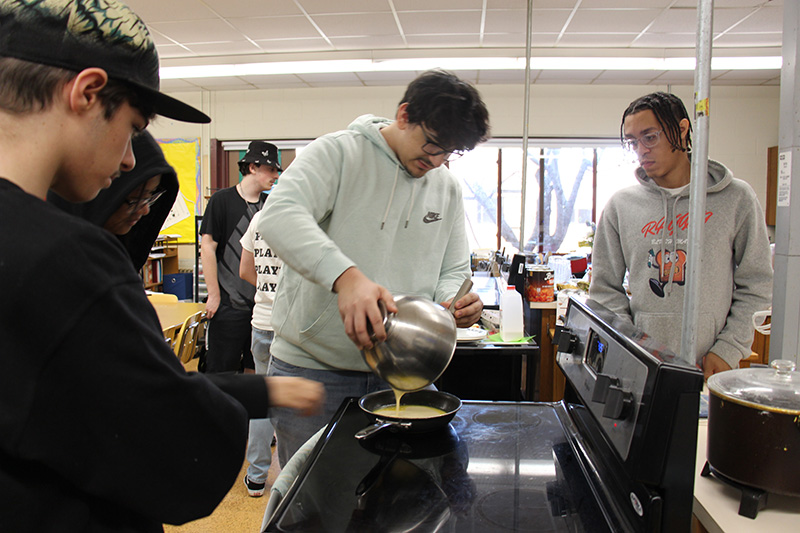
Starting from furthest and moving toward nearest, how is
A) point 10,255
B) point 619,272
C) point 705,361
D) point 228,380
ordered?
point 619,272, point 705,361, point 228,380, point 10,255

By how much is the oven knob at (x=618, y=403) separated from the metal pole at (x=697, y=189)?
0.33 meters

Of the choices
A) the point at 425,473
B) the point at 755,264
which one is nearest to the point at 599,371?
the point at 425,473

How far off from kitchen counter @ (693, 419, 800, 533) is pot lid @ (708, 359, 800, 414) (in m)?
0.09

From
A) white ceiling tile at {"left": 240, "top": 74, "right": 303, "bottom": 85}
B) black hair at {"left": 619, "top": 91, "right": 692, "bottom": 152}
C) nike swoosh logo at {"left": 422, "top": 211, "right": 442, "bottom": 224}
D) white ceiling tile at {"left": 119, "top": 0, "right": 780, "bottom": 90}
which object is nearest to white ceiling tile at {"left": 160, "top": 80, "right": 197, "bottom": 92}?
white ceiling tile at {"left": 119, "top": 0, "right": 780, "bottom": 90}

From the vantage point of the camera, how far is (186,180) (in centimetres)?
671

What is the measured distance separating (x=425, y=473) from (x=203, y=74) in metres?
6.02

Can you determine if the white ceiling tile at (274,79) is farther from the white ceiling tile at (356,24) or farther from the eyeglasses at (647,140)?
the eyeglasses at (647,140)

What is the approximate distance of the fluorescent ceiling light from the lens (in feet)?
17.8

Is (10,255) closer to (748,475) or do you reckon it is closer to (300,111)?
(748,475)

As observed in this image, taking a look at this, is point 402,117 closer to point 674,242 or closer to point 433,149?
point 433,149

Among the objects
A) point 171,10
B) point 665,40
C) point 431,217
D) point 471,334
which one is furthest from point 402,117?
point 665,40

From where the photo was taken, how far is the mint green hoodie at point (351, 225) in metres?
1.31

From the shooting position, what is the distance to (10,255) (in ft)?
1.63

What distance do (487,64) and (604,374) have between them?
5239mm
